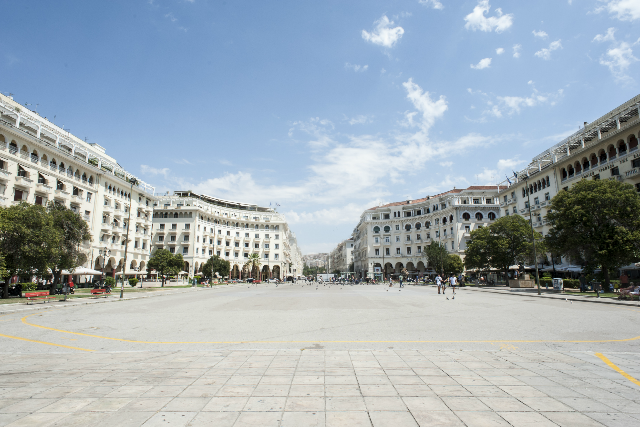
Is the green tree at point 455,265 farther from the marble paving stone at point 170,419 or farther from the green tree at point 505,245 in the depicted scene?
the marble paving stone at point 170,419

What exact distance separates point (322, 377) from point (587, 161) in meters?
50.2

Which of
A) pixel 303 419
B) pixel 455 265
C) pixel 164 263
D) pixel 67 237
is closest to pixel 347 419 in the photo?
pixel 303 419

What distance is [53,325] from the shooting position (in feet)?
41.3

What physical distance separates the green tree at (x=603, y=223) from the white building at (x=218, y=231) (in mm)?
69658

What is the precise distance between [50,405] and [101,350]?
4.10 meters

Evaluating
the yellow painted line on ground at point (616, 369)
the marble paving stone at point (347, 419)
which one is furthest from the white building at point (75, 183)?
the yellow painted line on ground at point (616, 369)

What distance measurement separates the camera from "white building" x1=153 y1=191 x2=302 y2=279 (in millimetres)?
79000

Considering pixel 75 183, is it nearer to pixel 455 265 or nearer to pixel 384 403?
pixel 384 403

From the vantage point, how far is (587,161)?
139 feet

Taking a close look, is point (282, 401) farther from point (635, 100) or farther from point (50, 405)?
point (635, 100)

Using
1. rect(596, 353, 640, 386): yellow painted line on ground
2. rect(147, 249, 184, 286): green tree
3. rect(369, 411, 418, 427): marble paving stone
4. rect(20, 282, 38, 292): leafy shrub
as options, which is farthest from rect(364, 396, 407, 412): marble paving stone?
rect(147, 249, 184, 286): green tree

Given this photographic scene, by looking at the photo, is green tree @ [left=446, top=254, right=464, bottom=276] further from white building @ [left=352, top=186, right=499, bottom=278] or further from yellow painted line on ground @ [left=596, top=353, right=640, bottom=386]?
yellow painted line on ground @ [left=596, top=353, right=640, bottom=386]

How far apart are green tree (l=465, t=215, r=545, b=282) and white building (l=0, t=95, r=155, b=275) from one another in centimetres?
4468

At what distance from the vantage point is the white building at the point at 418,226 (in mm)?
72438
